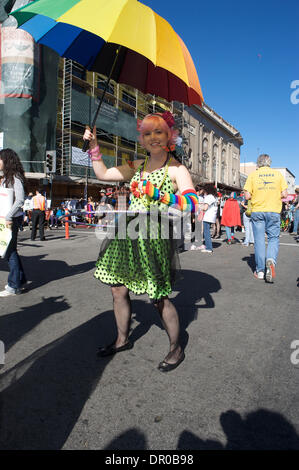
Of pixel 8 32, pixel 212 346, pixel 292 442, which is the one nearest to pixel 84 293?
pixel 212 346

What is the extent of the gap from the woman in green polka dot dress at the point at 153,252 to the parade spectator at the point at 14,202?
1.94 m

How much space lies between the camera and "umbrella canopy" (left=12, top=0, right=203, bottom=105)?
7.10 ft

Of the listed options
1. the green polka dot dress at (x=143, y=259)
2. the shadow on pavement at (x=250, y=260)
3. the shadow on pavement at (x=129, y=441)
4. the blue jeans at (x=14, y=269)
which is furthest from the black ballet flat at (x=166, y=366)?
the shadow on pavement at (x=250, y=260)

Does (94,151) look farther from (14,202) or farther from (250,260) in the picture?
(250,260)

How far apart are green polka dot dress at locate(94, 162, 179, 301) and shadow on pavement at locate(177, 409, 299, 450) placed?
2.80 feet

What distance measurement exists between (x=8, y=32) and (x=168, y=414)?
2613 cm

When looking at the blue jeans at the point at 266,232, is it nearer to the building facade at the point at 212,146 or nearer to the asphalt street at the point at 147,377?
the asphalt street at the point at 147,377

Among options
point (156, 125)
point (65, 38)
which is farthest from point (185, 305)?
point (65, 38)

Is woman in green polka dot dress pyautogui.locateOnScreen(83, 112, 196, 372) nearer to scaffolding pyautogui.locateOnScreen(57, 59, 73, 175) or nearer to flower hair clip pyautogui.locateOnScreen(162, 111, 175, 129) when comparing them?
flower hair clip pyautogui.locateOnScreen(162, 111, 175, 129)

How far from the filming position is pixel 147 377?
2.15 metres

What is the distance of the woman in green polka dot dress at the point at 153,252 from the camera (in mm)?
2232

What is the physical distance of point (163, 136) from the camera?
2373mm

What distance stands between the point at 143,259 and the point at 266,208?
357cm
